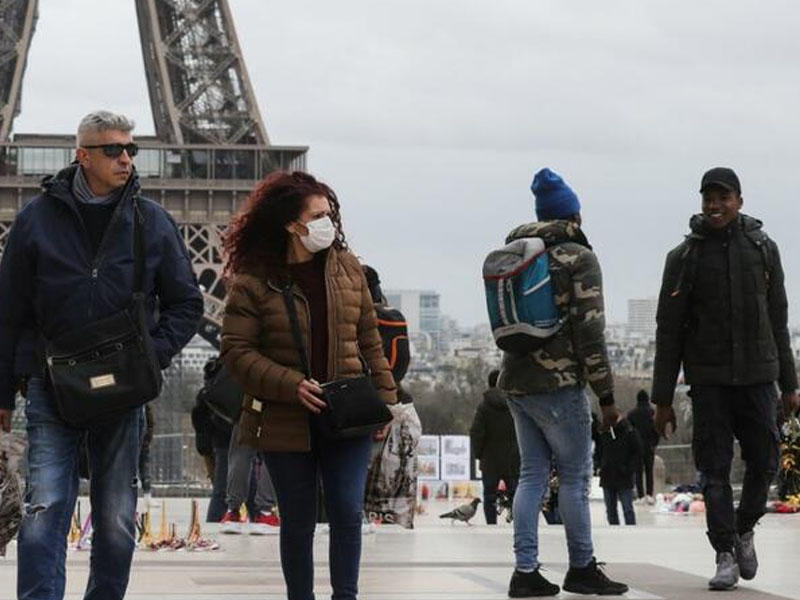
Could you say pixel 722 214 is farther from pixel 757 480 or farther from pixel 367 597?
pixel 367 597

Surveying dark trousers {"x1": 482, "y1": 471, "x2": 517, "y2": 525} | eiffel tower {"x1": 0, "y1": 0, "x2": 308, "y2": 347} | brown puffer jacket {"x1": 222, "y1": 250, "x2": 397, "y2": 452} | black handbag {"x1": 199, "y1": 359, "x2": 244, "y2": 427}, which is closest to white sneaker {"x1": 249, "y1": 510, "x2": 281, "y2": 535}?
black handbag {"x1": 199, "y1": 359, "x2": 244, "y2": 427}

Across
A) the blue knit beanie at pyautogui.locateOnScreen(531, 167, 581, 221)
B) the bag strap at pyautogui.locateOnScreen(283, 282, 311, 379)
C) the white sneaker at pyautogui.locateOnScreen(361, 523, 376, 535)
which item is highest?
the blue knit beanie at pyautogui.locateOnScreen(531, 167, 581, 221)

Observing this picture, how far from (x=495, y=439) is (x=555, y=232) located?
30.9 ft

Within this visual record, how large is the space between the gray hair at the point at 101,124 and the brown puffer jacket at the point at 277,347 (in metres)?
0.72

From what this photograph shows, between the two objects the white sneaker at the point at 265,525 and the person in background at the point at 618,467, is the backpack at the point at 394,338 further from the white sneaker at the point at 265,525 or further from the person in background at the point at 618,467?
the person in background at the point at 618,467

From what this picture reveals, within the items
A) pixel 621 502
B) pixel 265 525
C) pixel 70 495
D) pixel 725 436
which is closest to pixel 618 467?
pixel 621 502

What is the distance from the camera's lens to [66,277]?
795cm

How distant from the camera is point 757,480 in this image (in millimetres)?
10812

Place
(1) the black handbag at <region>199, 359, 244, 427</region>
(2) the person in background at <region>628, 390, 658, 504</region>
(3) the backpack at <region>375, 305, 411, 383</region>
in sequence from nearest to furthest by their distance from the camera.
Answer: (3) the backpack at <region>375, 305, 411, 383</region>, (1) the black handbag at <region>199, 359, 244, 427</region>, (2) the person in background at <region>628, 390, 658, 504</region>

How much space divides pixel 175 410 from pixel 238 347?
203 feet

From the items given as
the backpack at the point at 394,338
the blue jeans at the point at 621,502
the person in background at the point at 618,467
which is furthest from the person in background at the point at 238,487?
the person in background at the point at 618,467

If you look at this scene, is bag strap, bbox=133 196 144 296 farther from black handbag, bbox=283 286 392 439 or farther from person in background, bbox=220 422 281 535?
person in background, bbox=220 422 281 535

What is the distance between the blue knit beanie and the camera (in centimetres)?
1048

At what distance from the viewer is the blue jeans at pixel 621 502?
818 inches
